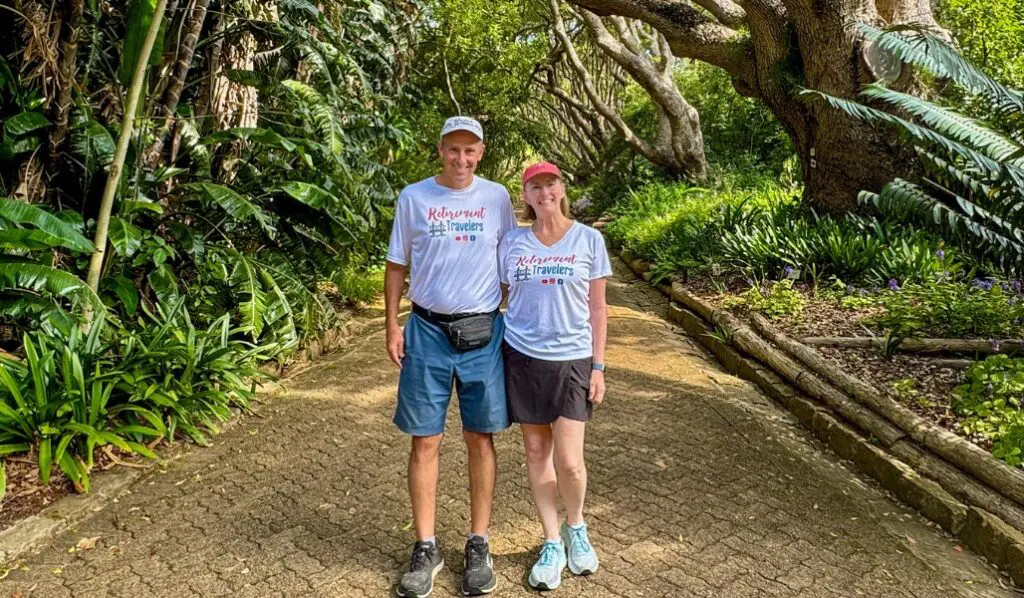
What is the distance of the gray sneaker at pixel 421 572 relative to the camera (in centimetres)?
301

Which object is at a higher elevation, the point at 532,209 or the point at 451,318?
the point at 532,209

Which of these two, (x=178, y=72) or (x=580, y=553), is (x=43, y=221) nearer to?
(x=178, y=72)

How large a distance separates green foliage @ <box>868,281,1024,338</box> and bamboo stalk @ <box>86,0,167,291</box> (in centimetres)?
547

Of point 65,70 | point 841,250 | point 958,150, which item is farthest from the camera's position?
point 841,250

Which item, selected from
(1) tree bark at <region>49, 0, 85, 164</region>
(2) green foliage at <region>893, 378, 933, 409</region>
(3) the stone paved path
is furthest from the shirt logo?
(1) tree bark at <region>49, 0, 85, 164</region>

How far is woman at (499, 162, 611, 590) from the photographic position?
2.96m

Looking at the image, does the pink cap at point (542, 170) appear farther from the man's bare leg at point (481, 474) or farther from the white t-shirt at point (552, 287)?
the man's bare leg at point (481, 474)

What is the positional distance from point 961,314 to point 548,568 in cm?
417

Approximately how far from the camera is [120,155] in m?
4.84

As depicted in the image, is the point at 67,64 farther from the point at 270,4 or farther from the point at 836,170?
the point at 836,170

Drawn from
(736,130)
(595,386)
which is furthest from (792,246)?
(736,130)

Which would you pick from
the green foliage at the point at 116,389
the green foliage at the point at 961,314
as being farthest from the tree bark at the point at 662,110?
the green foliage at the point at 116,389

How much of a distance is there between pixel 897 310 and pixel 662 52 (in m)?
13.5

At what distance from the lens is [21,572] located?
327 cm
